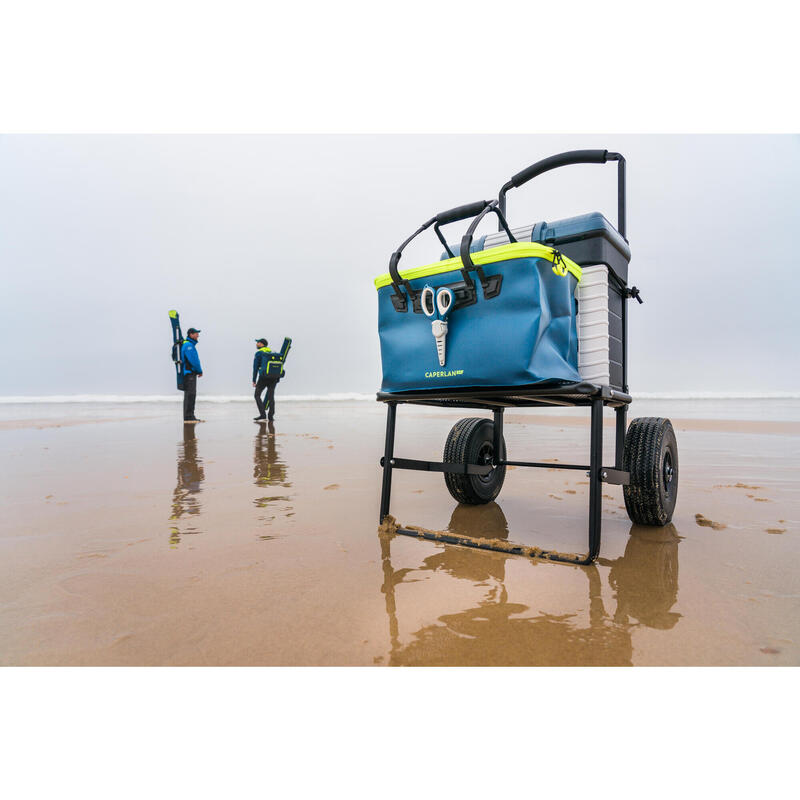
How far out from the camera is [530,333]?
2.11 m


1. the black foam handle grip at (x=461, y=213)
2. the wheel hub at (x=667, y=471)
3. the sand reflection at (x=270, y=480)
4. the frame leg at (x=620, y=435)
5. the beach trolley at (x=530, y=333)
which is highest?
the black foam handle grip at (x=461, y=213)

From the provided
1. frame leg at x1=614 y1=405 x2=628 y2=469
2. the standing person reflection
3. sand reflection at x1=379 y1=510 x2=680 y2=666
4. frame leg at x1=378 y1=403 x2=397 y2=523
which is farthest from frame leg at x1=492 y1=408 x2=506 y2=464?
the standing person reflection

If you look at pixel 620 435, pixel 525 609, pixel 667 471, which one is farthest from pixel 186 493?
pixel 667 471

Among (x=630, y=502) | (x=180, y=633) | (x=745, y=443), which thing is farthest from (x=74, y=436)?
(x=745, y=443)

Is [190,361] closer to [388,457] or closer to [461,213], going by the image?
[388,457]

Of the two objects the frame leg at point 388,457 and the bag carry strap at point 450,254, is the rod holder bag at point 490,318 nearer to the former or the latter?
the bag carry strap at point 450,254

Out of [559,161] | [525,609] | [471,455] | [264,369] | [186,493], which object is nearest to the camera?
[525,609]

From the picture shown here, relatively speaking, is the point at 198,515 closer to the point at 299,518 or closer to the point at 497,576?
the point at 299,518

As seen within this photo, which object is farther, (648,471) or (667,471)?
(667,471)

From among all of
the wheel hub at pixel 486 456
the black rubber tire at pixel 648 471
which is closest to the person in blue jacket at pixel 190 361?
the wheel hub at pixel 486 456

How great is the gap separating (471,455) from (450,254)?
50.4 inches

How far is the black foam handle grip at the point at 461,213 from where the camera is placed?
2.40 m

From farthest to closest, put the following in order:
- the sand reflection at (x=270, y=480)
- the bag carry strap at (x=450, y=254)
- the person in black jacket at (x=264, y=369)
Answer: the person in black jacket at (x=264, y=369)
the sand reflection at (x=270, y=480)
the bag carry strap at (x=450, y=254)

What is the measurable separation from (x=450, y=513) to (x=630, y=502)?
3.54 ft
